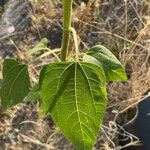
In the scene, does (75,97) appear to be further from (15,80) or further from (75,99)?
(15,80)

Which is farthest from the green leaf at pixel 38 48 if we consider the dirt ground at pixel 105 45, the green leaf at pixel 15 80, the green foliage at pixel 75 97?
the dirt ground at pixel 105 45

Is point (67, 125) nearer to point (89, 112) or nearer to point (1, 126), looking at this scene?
point (89, 112)

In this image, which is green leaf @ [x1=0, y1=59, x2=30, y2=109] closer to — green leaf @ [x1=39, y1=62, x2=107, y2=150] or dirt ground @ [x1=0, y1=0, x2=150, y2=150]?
green leaf @ [x1=39, y1=62, x2=107, y2=150]

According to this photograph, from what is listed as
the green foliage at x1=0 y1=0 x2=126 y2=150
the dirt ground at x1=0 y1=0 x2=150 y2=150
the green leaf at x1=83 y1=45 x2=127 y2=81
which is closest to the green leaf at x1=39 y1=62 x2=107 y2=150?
the green foliage at x1=0 y1=0 x2=126 y2=150

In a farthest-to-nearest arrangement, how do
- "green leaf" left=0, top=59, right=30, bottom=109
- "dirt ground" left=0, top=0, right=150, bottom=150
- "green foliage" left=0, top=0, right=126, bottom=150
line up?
"dirt ground" left=0, top=0, right=150, bottom=150
"green leaf" left=0, top=59, right=30, bottom=109
"green foliage" left=0, top=0, right=126, bottom=150

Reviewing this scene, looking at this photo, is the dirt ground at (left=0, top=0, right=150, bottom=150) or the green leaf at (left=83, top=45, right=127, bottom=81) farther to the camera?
the dirt ground at (left=0, top=0, right=150, bottom=150)

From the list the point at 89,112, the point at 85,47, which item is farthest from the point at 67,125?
the point at 85,47
